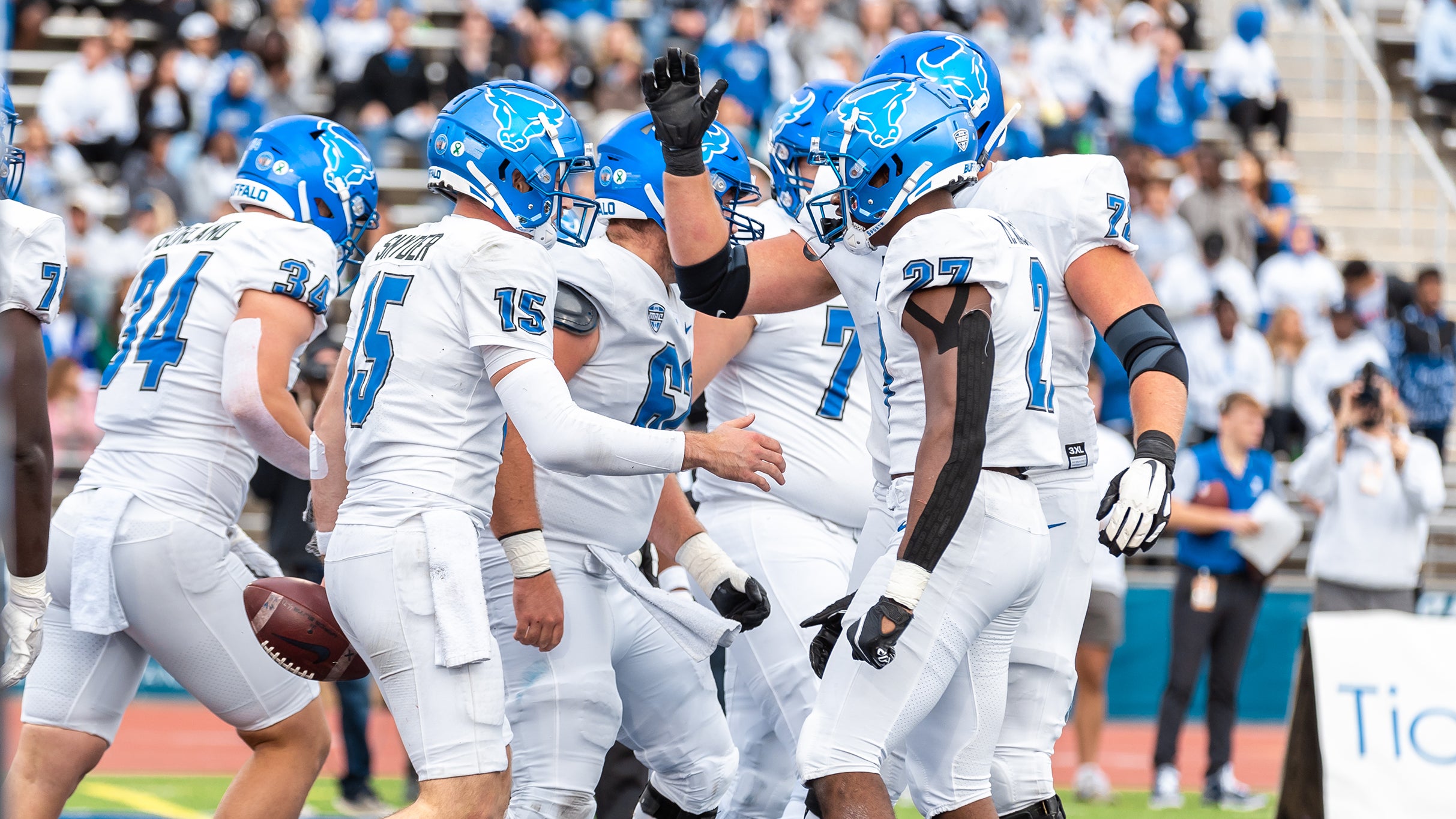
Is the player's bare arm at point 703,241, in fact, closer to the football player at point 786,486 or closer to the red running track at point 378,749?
the football player at point 786,486

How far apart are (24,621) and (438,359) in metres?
1.26

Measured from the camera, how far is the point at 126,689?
464 centimetres

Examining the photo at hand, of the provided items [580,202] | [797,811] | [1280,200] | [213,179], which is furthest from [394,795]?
[1280,200]

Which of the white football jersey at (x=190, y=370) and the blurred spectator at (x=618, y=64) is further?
the blurred spectator at (x=618, y=64)

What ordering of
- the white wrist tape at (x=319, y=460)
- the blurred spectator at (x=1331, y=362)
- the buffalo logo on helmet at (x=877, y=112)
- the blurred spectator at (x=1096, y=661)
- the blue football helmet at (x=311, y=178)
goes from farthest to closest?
the blurred spectator at (x=1331, y=362) < the blurred spectator at (x=1096, y=661) < the blue football helmet at (x=311, y=178) < the white wrist tape at (x=319, y=460) < the buffalo logo on helmet at (x=877, y=112)

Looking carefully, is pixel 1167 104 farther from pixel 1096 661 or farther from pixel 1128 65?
pixel 1096 661

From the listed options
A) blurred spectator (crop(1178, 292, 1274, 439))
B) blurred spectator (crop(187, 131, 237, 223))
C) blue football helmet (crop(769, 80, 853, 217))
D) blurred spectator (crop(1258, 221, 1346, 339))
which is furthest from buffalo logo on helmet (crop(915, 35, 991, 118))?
blurred spectator (crop(1258, 221, 1346, 339))

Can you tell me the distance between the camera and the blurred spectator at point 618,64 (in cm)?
1398

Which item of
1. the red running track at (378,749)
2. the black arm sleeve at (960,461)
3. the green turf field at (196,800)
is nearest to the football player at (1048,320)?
the black arm sleeve at (960,461)

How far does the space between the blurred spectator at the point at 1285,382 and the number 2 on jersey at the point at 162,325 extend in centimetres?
1027

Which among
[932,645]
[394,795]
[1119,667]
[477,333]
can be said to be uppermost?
[477,333]

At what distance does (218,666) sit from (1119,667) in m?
8.69

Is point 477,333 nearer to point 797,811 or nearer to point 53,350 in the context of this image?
point 797,811

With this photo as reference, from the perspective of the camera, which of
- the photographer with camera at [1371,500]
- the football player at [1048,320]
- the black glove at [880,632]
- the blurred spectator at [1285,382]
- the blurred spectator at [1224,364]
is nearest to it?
the black glove at [880,632]
